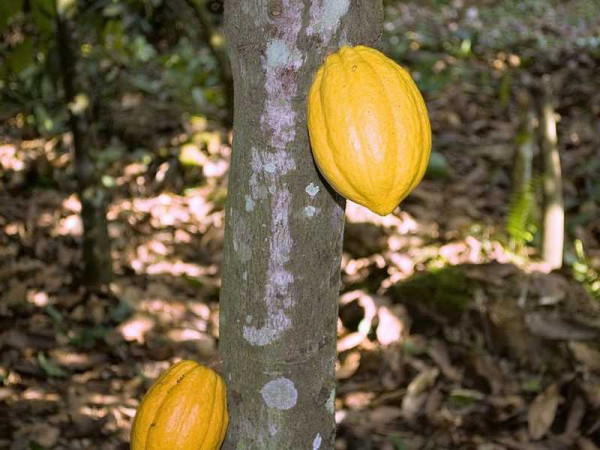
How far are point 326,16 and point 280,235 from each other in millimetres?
307

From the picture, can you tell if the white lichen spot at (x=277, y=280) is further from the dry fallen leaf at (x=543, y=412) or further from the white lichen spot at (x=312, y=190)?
the dry fallen leaf at (x=543, y=412)

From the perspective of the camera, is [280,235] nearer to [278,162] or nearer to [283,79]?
[278,162]

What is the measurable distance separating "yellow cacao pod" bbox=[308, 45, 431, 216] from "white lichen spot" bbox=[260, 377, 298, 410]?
34cm

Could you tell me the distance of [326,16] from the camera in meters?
0.91

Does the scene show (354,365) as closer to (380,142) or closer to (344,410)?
(344,410)

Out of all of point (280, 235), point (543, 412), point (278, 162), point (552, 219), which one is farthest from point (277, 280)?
point (552, 219)

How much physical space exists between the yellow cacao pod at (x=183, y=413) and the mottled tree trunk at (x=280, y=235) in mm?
39

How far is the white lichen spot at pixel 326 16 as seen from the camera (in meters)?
0.90

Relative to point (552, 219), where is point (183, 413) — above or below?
above

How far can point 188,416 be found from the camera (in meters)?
1.02

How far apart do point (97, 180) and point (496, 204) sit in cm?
222

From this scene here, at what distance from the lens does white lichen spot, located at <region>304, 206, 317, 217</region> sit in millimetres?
982

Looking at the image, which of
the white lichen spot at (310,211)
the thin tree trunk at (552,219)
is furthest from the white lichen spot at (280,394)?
the thin tree trunk at (552,219)

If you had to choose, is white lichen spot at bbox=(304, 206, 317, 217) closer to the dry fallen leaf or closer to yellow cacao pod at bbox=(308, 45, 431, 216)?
yellow cacao pod at bbox=(308, 45, 431, 216)
